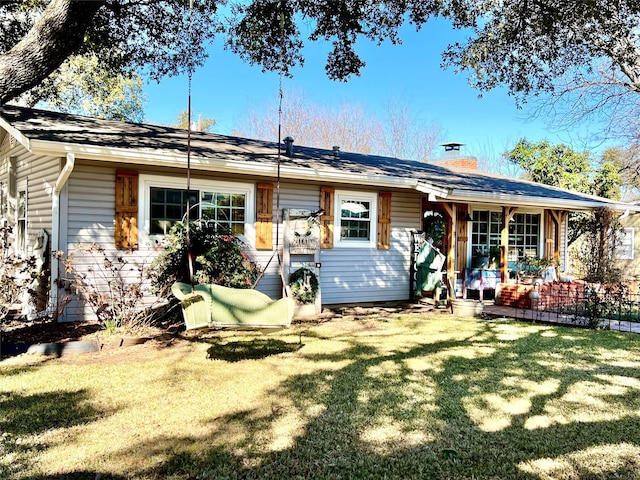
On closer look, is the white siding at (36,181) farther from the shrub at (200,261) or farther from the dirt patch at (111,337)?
the shrub at (200,261)

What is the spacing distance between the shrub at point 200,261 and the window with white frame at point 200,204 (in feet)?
1.39

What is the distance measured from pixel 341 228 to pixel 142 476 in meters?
6.77

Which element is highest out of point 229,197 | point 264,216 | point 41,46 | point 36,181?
point 41,46

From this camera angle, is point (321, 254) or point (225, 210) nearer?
point (225, 210)

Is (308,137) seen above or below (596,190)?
above

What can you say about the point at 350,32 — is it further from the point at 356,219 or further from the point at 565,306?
the point at 565,306

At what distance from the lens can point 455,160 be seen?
625 inches

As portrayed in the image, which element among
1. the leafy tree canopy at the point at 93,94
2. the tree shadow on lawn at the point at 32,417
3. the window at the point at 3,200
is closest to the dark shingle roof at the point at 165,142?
the window at the point at 3,200

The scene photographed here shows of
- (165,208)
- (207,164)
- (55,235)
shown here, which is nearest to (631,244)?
(207,164)

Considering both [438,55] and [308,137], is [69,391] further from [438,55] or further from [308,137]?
[308,137]

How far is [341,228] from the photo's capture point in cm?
905

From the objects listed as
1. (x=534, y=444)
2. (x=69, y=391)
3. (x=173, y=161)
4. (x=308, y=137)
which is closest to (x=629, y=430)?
(x=534, y=444)

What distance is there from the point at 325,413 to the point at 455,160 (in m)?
13.7

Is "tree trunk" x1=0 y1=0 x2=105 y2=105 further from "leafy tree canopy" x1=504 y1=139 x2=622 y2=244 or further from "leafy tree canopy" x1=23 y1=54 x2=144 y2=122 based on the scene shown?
"leafy tree canopy" x1=504 y1=139 x2=622 y2=244
